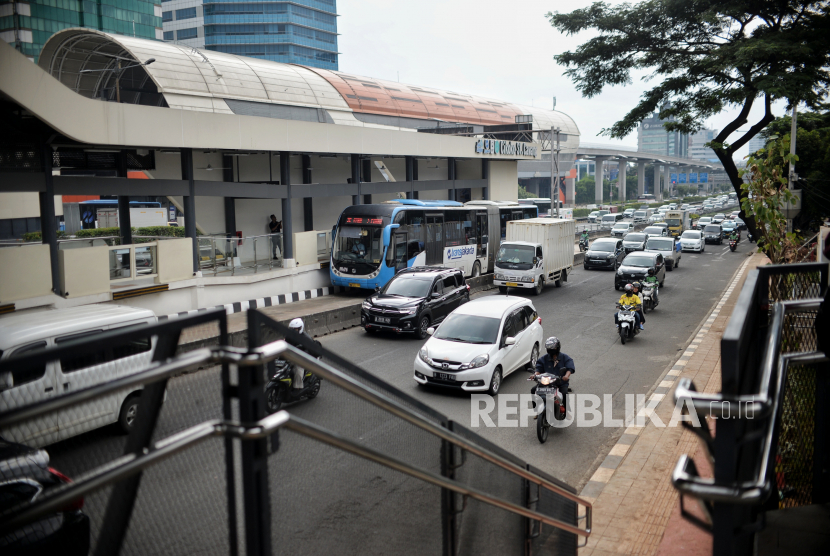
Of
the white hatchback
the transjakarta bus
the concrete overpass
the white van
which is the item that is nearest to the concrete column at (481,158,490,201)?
the transjakarta bus

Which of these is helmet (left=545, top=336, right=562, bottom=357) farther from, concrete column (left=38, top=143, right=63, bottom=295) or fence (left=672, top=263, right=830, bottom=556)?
concrete column (left=38, top=143, right=63, bottom=295)

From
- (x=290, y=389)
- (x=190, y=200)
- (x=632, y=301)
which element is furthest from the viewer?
(x=190, y=200)

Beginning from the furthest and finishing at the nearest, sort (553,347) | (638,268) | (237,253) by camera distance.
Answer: (638,268), (237,253), (553,347)

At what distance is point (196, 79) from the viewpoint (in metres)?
28.1

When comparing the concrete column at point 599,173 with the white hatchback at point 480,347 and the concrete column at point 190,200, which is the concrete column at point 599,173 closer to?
the concrete column at point 190,200

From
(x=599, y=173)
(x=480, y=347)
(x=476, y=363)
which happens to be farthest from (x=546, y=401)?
(x=599, y=173)

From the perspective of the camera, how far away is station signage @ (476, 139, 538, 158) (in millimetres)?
35781

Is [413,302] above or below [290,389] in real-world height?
below

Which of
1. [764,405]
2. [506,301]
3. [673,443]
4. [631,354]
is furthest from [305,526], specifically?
[631,354]

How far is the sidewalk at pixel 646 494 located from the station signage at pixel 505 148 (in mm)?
24486

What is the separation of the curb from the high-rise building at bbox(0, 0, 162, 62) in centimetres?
6511

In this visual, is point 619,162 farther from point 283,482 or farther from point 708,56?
point 283,482

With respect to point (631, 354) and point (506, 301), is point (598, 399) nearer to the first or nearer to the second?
point (506, 301)

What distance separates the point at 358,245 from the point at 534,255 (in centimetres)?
697
